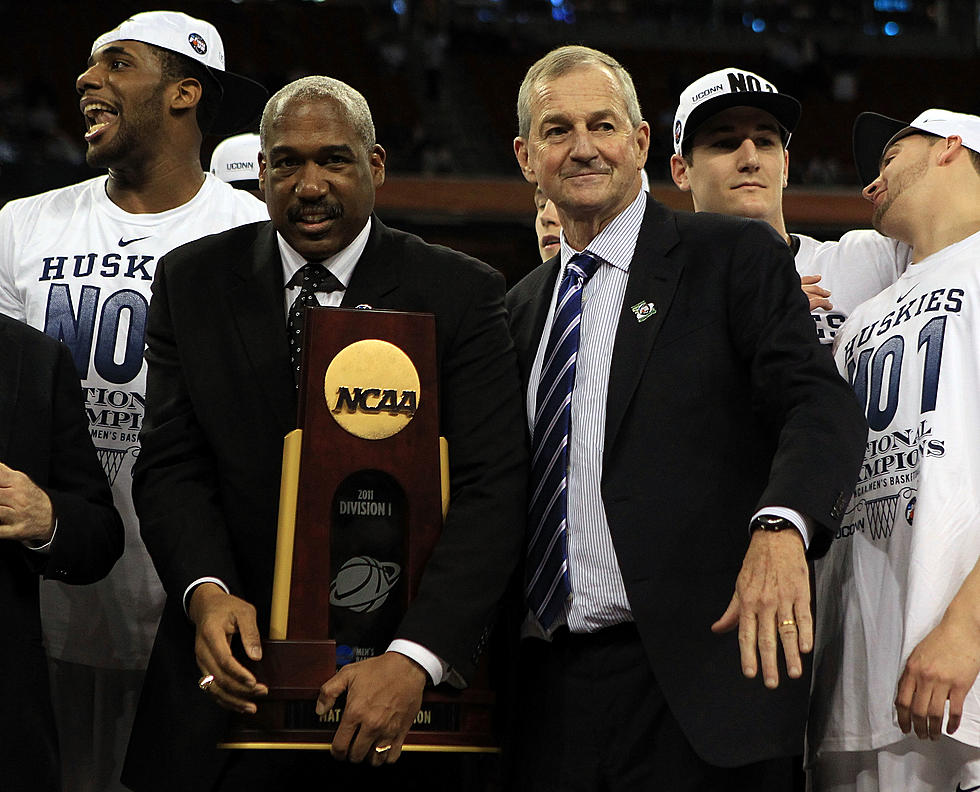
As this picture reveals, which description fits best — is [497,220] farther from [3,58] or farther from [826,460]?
[826,460]

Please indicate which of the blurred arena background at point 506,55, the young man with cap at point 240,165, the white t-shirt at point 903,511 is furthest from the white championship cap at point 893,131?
the blurred arena background at point 506,55

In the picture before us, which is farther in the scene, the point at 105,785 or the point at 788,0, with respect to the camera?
the point at 788,0

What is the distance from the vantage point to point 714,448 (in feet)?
6.59

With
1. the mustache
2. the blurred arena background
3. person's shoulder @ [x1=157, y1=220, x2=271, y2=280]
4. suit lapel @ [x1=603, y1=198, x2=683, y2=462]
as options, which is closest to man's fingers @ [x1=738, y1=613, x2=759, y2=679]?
suit lapel @ [x1=603, y1=198, x2=683, y2=462]

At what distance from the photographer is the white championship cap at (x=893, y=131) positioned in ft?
8.66

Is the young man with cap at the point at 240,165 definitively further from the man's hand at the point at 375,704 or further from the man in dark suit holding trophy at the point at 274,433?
the man's hand at the point at 375,704

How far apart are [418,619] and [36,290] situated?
4.66 feet

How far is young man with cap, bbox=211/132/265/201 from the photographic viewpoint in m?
4.30

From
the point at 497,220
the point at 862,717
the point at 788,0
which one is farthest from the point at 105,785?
the point at 788,0

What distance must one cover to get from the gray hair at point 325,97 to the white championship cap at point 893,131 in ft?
4.09

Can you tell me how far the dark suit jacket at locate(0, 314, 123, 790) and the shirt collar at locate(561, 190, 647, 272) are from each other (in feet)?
3.12

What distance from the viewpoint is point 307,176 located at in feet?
6.63

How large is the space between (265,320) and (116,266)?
35.3 inches

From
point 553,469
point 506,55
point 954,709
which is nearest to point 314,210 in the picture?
point 553,469
